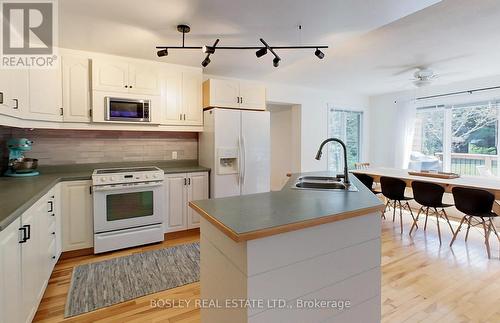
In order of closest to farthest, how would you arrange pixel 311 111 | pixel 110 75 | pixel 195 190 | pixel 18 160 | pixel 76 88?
pixel 18 160
pixel 76 88
pixel 110 75
pixel 195 190
pixel 311 111

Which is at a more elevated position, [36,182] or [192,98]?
[192,98]

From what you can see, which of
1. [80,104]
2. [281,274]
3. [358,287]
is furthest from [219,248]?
[80,104]

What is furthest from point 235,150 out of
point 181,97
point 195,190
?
point 181,97

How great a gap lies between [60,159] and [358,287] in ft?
11.6

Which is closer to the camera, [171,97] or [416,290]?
[416,290]

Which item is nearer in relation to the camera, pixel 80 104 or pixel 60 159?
pixel 80 104

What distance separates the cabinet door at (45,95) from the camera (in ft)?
8.81

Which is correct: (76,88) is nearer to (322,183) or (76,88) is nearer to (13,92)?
(13,92)

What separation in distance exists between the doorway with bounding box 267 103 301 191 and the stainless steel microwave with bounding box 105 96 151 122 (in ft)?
8.99

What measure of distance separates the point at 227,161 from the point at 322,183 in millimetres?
1721

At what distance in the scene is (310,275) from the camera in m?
1.27

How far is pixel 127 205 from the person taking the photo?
3068mm

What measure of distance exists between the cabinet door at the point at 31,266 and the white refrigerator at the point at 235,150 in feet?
6.49

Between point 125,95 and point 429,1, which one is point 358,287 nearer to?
point 429,1
